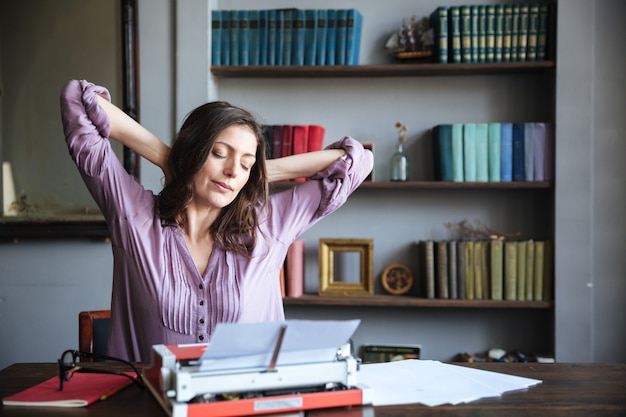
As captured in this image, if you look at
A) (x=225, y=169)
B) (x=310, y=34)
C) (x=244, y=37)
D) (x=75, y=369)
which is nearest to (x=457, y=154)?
(x=310, y=34)

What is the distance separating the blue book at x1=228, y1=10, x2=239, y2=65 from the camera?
10.6 feet

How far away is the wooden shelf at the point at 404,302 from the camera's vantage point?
122 inches

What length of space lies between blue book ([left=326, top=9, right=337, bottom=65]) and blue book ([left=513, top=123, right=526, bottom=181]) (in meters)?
0.89

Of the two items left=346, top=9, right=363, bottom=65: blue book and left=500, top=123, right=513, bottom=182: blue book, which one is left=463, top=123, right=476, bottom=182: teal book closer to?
left=500, top=123, right=513, bottom=182: blue book

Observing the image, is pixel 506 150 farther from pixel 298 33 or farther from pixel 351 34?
pixel 298 33

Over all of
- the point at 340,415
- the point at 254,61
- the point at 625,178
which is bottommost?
the point at 340,415

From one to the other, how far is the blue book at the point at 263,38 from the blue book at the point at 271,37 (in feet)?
0.05

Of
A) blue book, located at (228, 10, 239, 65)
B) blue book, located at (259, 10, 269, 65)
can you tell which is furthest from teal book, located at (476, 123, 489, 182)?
blue book, located at (228, 10, 239, 65)

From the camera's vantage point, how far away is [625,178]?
123 inches

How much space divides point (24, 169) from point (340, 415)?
258cm

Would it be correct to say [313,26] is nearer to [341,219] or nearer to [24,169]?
[341,219]

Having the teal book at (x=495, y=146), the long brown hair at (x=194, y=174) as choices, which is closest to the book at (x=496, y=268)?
the teal book at (x=495, y=146)

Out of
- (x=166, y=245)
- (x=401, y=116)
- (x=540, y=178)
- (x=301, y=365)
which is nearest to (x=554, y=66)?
(x=540, y=178)

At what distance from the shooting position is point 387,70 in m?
3.20
